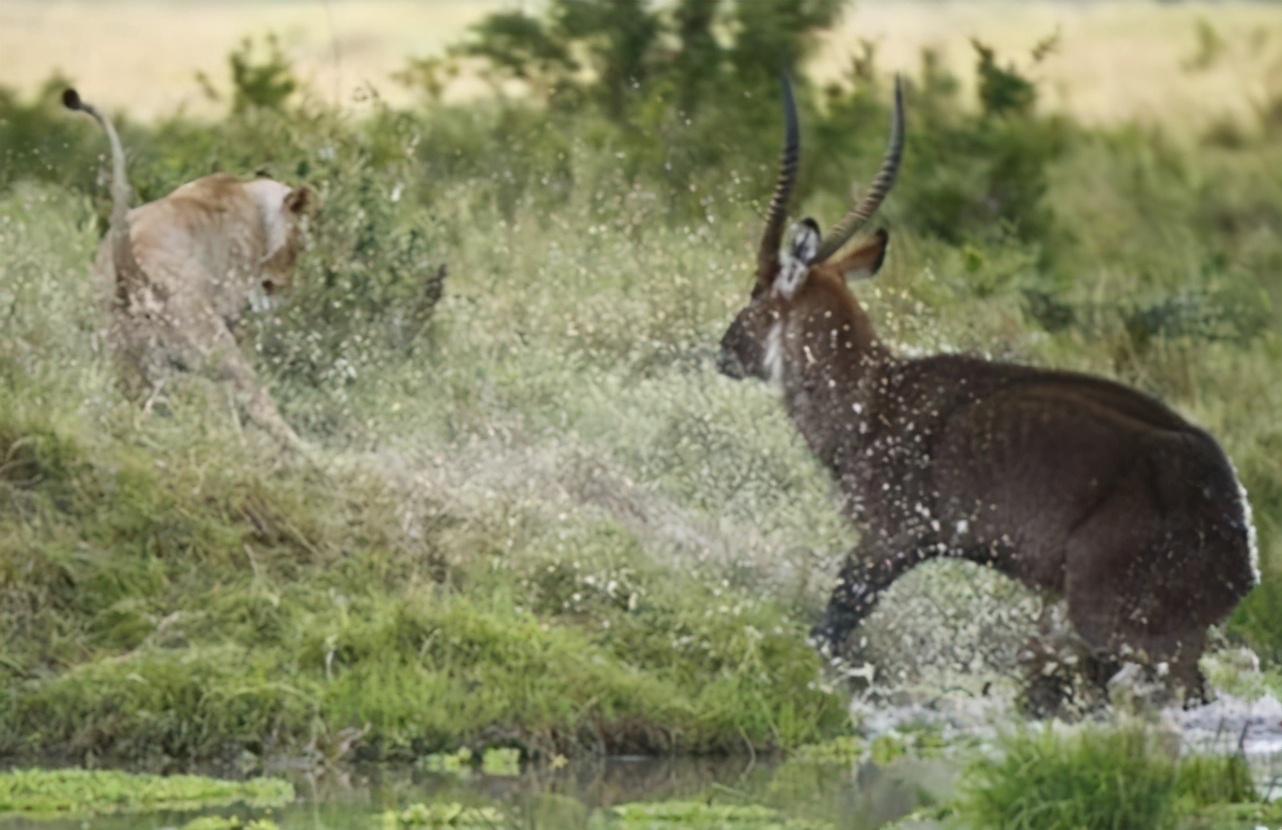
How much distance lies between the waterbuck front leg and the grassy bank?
0.06 metres

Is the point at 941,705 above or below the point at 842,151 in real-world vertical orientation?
below

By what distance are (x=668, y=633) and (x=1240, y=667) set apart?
1.56m

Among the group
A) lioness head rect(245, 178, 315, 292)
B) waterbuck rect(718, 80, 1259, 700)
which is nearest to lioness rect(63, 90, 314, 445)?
lioness head rect(245, 178, 315, 292)

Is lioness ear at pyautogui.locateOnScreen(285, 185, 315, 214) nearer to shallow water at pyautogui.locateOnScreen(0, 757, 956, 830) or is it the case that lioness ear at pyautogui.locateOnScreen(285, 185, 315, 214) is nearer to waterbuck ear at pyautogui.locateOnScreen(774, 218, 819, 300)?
waterbuck ear at pyautogui.locateOnScreen(774, 218, 819, 300)

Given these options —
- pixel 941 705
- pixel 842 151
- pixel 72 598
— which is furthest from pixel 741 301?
pixel 72 598

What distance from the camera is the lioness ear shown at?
8.05 m

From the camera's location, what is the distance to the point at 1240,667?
24.9ft

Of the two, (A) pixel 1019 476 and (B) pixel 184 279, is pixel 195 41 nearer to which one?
(B) pixel 184 279

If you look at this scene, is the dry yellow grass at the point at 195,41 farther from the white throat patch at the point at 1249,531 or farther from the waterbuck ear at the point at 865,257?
the white throat patch at the point at 1249,531

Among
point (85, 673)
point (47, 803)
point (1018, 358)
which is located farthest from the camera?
point (1018, 358)

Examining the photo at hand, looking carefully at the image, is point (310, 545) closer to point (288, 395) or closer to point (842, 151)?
point (288, 395)

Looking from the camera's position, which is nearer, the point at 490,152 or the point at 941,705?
the point at 941,705

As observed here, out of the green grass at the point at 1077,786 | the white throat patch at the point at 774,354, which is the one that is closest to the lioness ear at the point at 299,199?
the white throat patch at the point at 774,354

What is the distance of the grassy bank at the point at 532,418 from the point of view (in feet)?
24.4
